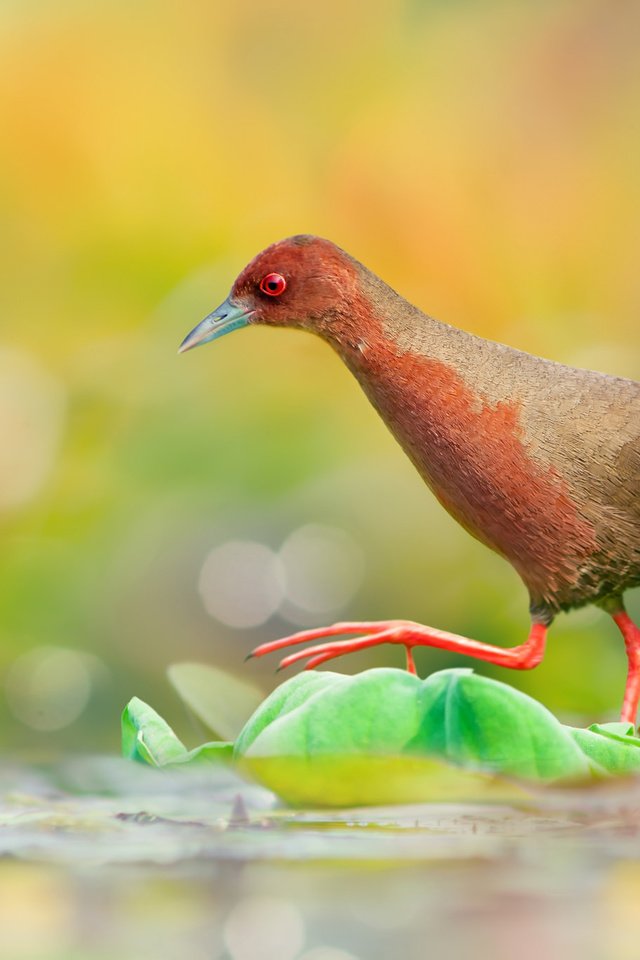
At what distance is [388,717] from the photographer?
1544mm

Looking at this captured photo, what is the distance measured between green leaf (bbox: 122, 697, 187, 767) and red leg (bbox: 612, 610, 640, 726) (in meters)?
0.66

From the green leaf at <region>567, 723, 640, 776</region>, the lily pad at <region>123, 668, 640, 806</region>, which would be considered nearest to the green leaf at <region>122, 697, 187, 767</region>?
the lily pad at <region>123, 668, 640, 806</region>

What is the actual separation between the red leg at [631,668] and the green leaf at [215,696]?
1.72ft

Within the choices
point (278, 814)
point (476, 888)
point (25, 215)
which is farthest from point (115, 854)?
point (25, 215)

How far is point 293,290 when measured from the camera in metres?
1.95

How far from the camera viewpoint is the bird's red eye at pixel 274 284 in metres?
1.95

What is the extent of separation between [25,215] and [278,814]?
2.92 meters

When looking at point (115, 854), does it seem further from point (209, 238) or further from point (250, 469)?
point (209, 238)

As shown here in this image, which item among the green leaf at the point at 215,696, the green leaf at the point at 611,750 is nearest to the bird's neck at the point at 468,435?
the green leaf at the point at 611,750

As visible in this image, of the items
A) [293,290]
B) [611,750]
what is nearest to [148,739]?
[611,750]

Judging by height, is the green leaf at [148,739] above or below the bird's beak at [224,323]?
below

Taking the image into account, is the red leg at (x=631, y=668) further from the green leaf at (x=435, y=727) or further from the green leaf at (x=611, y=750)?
the green leaf at (x=435, y=727)

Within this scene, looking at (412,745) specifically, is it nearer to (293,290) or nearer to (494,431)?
(494,431)

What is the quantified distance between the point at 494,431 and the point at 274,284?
368 mm
